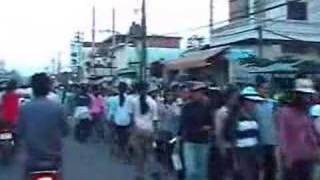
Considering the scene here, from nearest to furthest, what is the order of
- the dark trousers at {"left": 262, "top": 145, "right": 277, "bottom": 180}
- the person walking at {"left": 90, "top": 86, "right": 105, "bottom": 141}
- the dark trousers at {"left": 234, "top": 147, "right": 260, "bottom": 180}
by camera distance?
the dark trousers at {"left": 234, "top": 147, "right": 260, "bottom": 180}, the dark trousers at {"left": 262, "top": 145, "right": 277, "bottom": 180}, the person walking at {"left": 90, "top": 86, "right": 105, "bottom": 141}

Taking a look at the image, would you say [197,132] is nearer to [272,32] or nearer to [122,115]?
[122,115]

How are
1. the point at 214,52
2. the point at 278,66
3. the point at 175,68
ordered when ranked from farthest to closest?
1. the point at 175,68
2. the point at 214,52
3. the point at 278,66

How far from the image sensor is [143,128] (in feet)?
40.5

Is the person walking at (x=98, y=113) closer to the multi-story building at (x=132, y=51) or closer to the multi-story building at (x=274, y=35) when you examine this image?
the multi-story building at (x=274, y=35)

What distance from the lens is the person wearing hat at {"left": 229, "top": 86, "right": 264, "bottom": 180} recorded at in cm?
874

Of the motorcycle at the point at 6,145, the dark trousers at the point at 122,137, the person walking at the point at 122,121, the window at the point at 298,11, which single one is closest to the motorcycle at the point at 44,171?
the motorcycle at the point at 6,145

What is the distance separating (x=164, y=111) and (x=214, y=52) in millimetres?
16204

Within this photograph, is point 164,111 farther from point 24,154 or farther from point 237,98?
point 24,154

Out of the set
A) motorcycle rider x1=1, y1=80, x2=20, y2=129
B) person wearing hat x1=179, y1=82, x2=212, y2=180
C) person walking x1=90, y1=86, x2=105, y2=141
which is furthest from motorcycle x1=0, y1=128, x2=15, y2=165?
person walking x1=90, y1=86, x2=105, y2=141

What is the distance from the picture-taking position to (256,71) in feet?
78.7

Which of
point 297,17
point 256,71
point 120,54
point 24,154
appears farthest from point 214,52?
point 120,54

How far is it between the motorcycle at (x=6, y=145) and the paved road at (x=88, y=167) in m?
0.16

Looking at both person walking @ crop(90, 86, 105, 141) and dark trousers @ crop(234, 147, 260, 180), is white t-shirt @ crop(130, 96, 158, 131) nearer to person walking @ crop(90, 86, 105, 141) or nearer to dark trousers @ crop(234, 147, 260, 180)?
dark trousers @ crop(234, 147, 260, 180)

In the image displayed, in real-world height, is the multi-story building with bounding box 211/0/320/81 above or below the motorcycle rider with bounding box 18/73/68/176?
above
